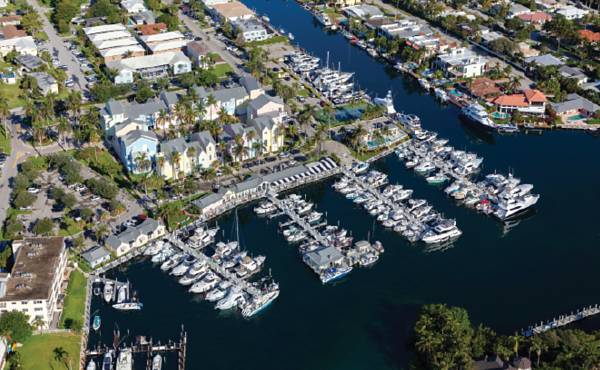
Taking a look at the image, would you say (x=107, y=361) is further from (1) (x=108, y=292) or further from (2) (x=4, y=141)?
(2) (x=4, y=141)

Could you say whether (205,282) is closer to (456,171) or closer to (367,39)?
(456,171)

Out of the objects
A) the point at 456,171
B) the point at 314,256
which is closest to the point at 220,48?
the point at 456,171

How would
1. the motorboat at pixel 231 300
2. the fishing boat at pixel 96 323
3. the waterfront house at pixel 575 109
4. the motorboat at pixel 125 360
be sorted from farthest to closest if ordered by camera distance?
the waterfront house at pixel 575 109, the motorboat at pixel 231 300, the fishing boat at pixel 96 323, the motorboat at pixel 125 360

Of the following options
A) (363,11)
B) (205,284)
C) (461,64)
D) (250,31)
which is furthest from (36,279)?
(363,11)

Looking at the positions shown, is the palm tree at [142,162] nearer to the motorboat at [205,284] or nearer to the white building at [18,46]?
the motorboat at [205,284]

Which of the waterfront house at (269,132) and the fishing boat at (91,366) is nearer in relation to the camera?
the fishing boat at (91,366)

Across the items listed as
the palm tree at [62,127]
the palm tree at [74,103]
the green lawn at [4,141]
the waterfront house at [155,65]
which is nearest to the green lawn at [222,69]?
the waterfront house at [155,65]
